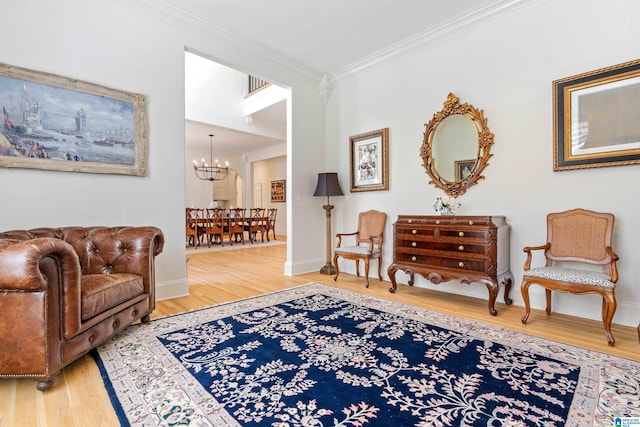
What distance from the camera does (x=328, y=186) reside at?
448cm

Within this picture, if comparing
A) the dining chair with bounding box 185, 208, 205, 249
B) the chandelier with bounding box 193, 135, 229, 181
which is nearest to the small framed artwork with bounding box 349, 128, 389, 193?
the dining chair with bounding box 185, 208, 205, 249

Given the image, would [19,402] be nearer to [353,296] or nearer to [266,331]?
[266,331]

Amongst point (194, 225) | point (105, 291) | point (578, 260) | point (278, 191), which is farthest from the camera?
point (278, 191)

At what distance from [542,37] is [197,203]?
10255 mm

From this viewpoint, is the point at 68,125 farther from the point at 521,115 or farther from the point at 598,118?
the point at 598,118

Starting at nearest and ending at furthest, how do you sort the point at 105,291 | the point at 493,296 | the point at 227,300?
the point at 105,291 < the point at 493,296 < the point at 227,300

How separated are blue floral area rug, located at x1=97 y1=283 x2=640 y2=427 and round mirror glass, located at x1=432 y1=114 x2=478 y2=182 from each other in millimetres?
1745

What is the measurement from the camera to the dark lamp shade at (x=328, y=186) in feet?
14.7

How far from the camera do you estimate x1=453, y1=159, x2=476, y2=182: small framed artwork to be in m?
3.45

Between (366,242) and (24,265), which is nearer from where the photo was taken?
(24,265)

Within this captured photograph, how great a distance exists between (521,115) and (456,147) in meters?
0.69

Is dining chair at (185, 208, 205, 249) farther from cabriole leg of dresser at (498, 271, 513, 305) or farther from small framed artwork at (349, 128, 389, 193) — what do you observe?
cabriole leg of dresser at (498, 271, 513, 305)

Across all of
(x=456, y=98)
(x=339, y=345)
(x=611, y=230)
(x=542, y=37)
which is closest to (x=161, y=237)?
(x=339, y=345)

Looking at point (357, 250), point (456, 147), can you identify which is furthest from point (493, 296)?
point (456, 147)
